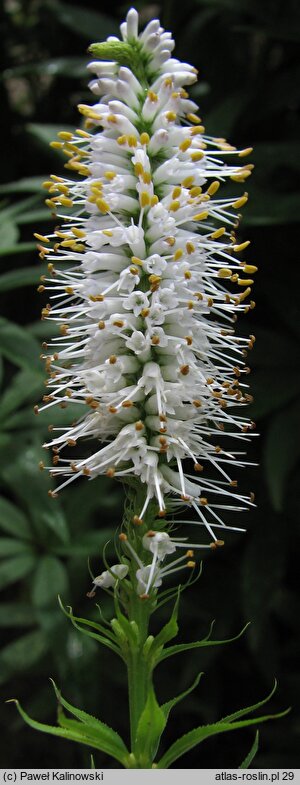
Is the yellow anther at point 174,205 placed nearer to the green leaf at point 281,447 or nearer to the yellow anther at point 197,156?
the yellow anther at point 197,156

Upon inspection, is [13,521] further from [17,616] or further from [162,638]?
[162,638]

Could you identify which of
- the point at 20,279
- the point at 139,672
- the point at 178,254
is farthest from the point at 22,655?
the point at 178,254

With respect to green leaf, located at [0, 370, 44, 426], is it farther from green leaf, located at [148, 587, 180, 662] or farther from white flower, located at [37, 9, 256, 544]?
green leaf, located at [148, 587, 180, 662]

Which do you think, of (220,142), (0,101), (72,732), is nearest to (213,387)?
(220,142)

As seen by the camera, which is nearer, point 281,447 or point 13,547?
point 281,447

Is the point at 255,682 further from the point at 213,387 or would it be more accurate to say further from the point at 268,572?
the point at 213,387

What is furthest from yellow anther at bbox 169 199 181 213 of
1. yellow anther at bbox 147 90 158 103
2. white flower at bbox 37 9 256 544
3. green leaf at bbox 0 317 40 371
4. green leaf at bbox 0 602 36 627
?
green leaf at bbox 0 602 36 627
